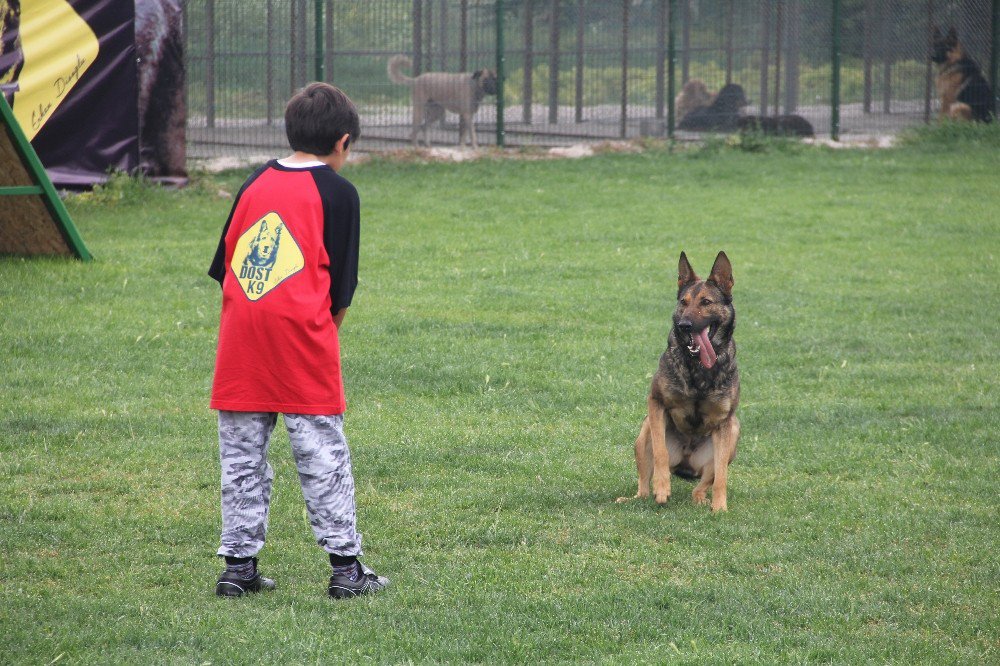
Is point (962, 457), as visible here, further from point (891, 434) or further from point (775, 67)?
point (775, 67)

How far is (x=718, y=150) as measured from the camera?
19.5 meters

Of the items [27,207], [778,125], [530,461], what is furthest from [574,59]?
[530,461]

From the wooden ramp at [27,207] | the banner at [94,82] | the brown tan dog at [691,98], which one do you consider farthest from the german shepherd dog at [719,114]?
the wooden ramp at [27,207]

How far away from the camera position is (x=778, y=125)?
2048 cm

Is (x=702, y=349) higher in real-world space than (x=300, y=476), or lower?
higher

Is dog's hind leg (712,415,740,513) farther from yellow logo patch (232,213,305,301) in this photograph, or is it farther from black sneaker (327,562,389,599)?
yellow logo patch (232,213,305,301)

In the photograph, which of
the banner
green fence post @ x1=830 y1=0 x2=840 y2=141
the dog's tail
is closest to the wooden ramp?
the banner

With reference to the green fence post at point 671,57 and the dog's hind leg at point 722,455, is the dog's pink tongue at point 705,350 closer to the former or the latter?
the dog's hind leg at point 722,455

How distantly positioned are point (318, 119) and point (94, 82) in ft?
36.3

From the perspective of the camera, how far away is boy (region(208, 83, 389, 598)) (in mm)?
4059

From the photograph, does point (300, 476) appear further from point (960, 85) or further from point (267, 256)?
point (960, 85)

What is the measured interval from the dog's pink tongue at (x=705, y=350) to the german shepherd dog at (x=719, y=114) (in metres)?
15.2

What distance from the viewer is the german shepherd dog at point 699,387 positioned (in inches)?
218

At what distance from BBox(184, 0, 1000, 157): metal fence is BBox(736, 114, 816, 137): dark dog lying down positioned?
0.30 meters
